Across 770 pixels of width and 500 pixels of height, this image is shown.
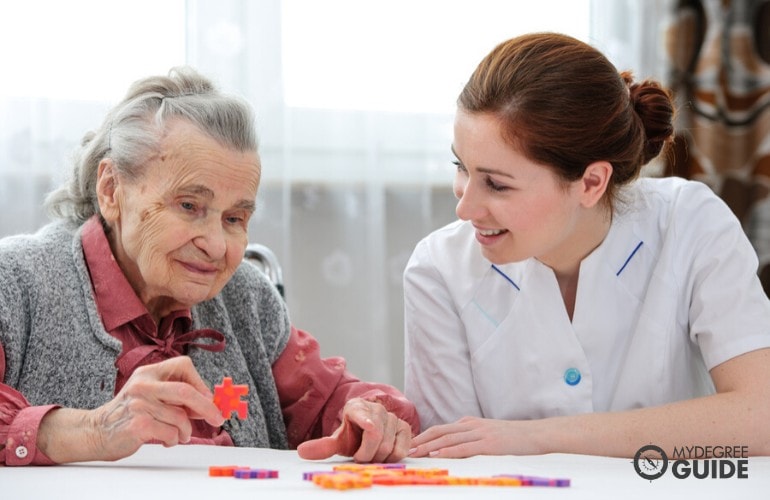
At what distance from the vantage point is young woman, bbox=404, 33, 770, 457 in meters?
1.71

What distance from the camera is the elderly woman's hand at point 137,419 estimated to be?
4.38 feet

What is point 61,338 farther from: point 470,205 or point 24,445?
point 470,205

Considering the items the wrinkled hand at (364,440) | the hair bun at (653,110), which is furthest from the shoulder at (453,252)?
the wrinkled hand at (364,440)

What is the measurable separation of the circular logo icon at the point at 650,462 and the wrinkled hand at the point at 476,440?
177mm

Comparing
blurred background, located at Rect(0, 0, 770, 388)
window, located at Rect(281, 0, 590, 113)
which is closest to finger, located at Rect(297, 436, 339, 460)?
blurred background, located at Rect(0, 0, 770, 388)

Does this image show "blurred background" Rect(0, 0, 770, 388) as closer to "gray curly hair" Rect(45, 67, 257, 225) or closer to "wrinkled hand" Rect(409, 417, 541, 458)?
"gray curly hair" Rect(45, 67, 257, 225)

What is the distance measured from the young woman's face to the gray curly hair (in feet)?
1.27

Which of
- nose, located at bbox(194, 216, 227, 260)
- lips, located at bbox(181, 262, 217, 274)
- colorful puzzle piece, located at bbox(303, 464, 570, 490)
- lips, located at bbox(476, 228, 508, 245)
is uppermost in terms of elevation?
nose, located at bbox(194, 216, 227, 260)

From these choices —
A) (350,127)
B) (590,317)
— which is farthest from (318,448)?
(350,127)

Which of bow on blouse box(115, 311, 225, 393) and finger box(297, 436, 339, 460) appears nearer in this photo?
finger box(297, 436, 339, 460)

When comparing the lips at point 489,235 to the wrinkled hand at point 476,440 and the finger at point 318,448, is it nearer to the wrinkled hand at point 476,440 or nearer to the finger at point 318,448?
the wrinkled hand at point 476,440

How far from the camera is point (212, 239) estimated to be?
1688 mm

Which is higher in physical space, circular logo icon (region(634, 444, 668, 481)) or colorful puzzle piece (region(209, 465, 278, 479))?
colorful puzzle piece (region(209, 465, 278, 479))

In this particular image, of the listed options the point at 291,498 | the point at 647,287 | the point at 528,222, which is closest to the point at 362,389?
the point at 528,222
